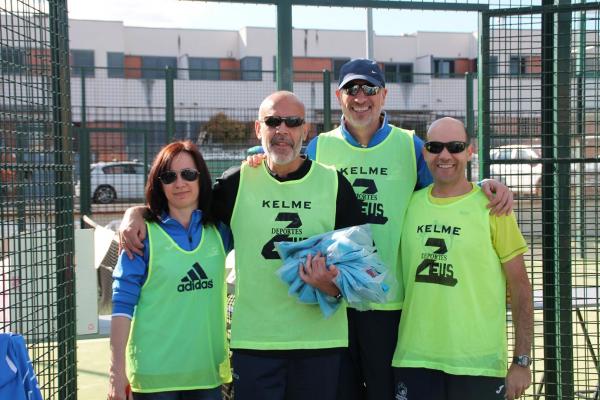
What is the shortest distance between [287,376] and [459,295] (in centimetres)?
90

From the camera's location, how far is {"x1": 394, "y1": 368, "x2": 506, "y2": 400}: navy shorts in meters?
3.29

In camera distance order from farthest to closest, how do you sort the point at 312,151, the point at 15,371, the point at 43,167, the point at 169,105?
the point at 169,105 → the point at 312,151 → the point at 43,167 → the point at 15,371

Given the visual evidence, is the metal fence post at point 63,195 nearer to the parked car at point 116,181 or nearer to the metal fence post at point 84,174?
the metal fence post at point 84,174

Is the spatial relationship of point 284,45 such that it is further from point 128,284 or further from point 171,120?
point 171,120

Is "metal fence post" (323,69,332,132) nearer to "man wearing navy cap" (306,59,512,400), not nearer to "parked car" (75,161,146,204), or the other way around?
"parked car" (75,161,146,204)

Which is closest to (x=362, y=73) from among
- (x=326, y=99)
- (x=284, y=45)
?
(x=284, y=45)

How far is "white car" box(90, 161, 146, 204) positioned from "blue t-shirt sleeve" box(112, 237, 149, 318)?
828 cm

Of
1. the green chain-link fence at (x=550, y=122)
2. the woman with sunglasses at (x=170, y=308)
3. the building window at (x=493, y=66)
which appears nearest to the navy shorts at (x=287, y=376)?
the woman with sunglasses at (x=170, y=308)

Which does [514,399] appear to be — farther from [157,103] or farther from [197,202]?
[157,103]

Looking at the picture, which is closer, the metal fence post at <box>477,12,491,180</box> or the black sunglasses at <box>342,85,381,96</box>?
the black sunglasses at <box>342,85,381,96</box>

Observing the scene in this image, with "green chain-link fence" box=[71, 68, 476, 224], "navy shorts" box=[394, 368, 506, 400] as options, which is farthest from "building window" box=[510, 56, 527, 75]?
"green chain-link fence" box=[71, 68, 476, 224]

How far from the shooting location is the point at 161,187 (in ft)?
11.1

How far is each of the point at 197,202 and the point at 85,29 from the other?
36145 mm

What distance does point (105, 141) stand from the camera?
37.0 ft
